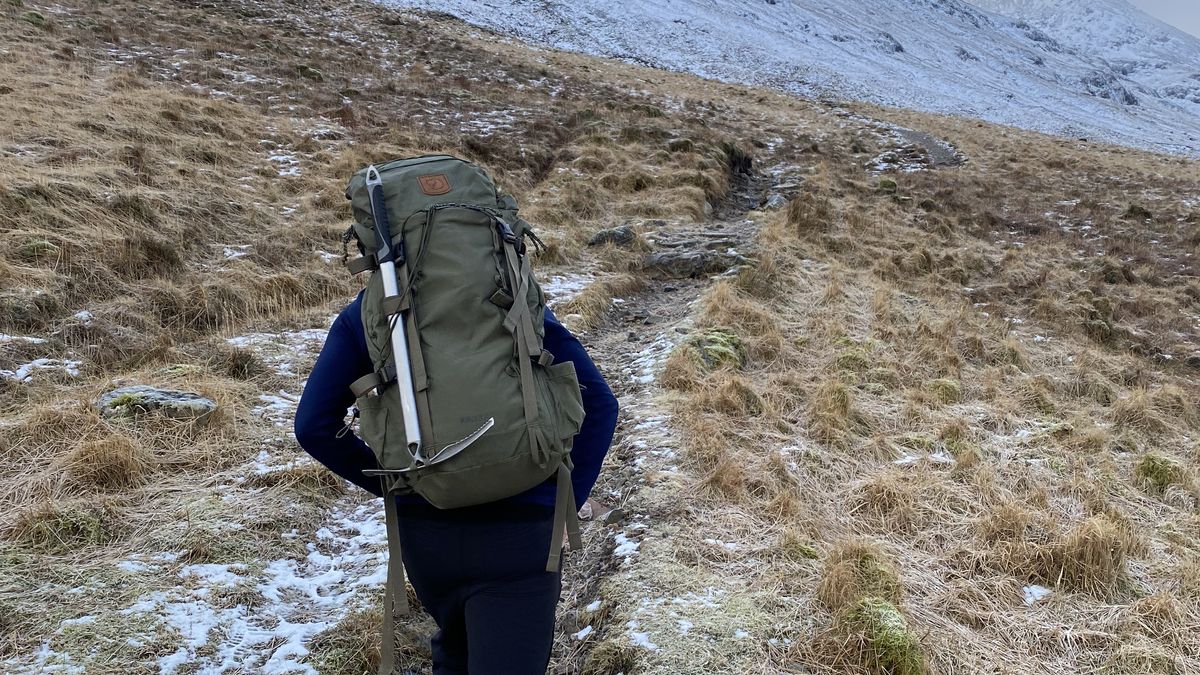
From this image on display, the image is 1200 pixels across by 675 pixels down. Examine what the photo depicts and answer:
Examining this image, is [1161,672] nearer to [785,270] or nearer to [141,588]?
[141,588]

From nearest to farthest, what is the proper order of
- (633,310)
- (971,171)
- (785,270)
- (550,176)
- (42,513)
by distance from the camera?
(42,513) → (633,310) → (785,270) → (550,176) → (971,171)

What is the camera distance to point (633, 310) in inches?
319

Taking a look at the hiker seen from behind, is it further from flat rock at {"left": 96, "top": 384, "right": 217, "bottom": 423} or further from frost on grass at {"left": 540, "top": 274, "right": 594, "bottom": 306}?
frost on grass at {"left": 540, "top": 274, "right": 594, "bottom": 306}

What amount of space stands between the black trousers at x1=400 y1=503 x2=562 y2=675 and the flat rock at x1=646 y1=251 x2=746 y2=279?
24.5ft

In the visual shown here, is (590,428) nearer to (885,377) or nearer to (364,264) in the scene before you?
(364,264)

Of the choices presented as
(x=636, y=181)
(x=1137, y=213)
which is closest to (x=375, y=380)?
(x=636, y=181)

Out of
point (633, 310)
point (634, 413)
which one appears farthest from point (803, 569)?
point (633, 310)

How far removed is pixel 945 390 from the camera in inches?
238

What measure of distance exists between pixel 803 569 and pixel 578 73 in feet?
90.1

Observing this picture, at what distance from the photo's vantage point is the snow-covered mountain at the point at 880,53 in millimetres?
42156

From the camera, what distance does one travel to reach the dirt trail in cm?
344

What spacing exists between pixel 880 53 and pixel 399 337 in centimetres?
6526

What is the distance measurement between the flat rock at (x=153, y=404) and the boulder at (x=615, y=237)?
647 centimetres

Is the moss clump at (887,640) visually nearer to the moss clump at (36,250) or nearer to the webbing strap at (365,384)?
the webbing strap at (365,384)
